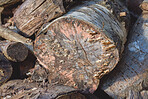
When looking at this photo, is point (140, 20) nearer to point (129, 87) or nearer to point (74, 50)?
point (129, 87)

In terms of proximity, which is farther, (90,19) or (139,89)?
(139,89)

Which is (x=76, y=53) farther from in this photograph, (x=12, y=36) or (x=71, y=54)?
(x=12, y=36)

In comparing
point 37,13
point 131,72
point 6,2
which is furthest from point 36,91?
point 6,2

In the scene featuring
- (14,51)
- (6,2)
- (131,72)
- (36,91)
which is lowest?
(131,72)

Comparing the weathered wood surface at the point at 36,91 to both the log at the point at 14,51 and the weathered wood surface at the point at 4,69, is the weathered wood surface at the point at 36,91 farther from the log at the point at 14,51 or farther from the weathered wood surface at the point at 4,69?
the log at the point at 14,51

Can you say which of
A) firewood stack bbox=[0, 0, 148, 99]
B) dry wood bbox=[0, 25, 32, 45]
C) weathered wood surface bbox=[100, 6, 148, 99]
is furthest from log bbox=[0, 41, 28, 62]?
weathered wood surface bbox=[100, 6, 148, 99]

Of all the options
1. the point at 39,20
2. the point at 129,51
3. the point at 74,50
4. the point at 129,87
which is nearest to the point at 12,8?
the point at 39,20
